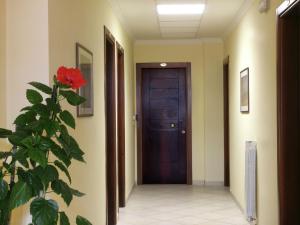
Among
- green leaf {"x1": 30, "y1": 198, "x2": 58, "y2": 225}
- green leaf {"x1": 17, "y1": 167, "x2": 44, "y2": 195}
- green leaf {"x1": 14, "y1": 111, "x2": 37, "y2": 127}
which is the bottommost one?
green leaf {"x1": 30, "y1": 198, "x2": 58, "y2": 225}

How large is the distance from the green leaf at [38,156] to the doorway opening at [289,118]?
2.21 metres

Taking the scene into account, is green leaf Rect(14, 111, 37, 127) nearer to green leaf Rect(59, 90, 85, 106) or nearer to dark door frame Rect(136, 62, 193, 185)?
green leaf Rect(59, 90, 85, 106)

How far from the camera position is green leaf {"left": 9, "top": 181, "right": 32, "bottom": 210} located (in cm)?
165

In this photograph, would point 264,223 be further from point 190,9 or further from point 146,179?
point 146,179

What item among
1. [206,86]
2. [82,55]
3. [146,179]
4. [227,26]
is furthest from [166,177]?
[82,55]

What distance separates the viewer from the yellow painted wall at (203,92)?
7.35 metres

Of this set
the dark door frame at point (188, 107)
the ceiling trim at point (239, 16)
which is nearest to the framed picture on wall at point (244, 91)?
the ceiling trim at point (239, 16)

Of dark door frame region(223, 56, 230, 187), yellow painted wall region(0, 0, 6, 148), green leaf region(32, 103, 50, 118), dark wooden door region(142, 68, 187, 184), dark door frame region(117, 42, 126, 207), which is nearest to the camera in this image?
green leaf region(32, 103, 50, 118)

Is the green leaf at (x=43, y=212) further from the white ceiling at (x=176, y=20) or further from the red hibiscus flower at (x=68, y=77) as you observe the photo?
the white ceiling at (x=176, y=20)

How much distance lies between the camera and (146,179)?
24.7 ft

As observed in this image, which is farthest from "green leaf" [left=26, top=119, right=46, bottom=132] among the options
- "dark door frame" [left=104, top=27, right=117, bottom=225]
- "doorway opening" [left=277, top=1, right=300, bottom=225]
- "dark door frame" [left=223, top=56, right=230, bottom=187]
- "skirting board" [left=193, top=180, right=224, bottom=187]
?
"skirting board" [left=193, top=180, right=224, bottom=187]

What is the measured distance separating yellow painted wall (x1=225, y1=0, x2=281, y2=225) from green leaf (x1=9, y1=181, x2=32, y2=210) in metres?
2.45

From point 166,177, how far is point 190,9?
3321 millimetres

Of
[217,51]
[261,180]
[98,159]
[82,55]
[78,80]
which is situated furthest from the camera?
[217,51]
